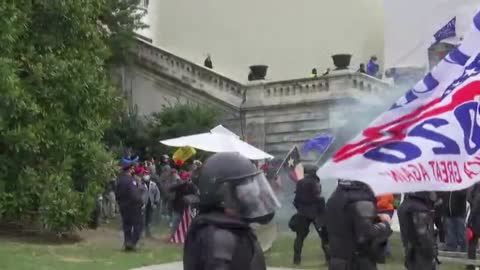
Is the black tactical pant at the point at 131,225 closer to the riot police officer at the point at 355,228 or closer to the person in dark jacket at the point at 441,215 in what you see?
the person in dark jacket at the point at 441,215

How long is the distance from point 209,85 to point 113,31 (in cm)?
347

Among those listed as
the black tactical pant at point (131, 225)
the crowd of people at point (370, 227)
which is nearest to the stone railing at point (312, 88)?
the black tactical pant at point (131, 225)

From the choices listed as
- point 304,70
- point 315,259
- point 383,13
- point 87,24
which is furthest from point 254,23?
point 315,259

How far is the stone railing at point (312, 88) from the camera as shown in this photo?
84.5 ft

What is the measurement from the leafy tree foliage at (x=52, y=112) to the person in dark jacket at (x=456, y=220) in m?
7.51

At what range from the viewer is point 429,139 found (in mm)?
5734

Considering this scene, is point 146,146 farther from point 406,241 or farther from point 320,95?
point 406,241

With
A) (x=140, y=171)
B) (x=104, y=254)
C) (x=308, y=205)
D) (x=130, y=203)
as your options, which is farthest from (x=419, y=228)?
(x=140, y=171)

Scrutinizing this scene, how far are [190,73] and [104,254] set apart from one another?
14.3m

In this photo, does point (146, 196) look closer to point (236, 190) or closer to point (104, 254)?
point (104, 254)

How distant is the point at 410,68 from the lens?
2683cm

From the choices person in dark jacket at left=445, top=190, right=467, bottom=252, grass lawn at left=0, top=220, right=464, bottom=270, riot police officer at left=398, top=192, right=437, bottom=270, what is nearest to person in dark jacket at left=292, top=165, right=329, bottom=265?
grass lawn at left=0, top=220, right=464, bottom=270

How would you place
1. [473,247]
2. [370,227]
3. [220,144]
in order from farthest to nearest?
[220,144]
[473,247]
[370,227]

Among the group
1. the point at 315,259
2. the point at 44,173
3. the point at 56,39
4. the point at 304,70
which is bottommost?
the point at 315,259
